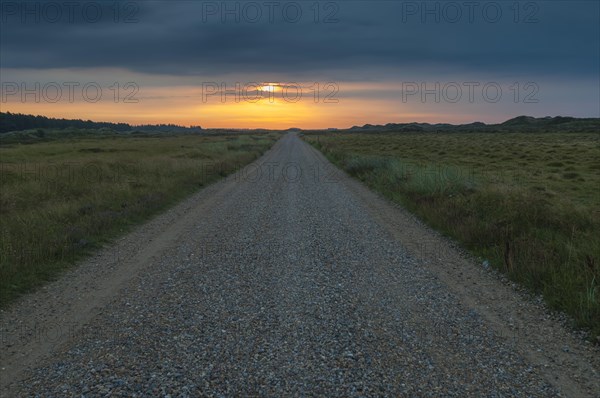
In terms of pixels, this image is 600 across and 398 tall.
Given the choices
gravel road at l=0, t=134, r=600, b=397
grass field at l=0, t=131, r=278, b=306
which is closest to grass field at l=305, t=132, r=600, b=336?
gravel road at l=0, t=134, r=600, b=397

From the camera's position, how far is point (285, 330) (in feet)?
16.5

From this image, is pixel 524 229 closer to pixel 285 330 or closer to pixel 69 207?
pixel 285 330

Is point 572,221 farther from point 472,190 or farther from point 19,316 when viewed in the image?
point 19,316

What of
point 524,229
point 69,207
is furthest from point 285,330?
point 69,207

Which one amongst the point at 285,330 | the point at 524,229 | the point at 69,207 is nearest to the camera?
the point at 285,330

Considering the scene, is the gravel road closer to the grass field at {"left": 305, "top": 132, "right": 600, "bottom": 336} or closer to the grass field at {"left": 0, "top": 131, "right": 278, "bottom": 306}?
the grass field at {"left": 305, "top": 132, "right": 600, "bottom": 336}

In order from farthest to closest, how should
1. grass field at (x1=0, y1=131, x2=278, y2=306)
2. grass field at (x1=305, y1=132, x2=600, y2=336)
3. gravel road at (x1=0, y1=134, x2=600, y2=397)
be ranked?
grass field at (x1=0, y1=131, x2=278, y2=306), grass field at (x1=305, y1=132, x2=600, y2=336), gravel road at (x1=0, y1=134, x2=600, y2=397)

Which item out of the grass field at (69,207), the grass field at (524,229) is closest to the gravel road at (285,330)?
the grass field at (524,229)

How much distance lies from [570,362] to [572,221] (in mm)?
6639

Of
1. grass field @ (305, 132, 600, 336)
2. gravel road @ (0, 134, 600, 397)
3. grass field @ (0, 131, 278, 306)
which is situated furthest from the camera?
grass field @ (0, 131, 278, 306)

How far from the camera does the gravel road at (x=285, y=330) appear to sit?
3955mm

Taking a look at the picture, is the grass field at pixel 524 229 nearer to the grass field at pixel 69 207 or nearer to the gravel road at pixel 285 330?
the gravel road at pixel 285 330

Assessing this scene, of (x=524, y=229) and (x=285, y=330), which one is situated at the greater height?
(x=524, y=229)

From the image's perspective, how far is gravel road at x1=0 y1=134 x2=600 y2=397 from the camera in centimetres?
396
